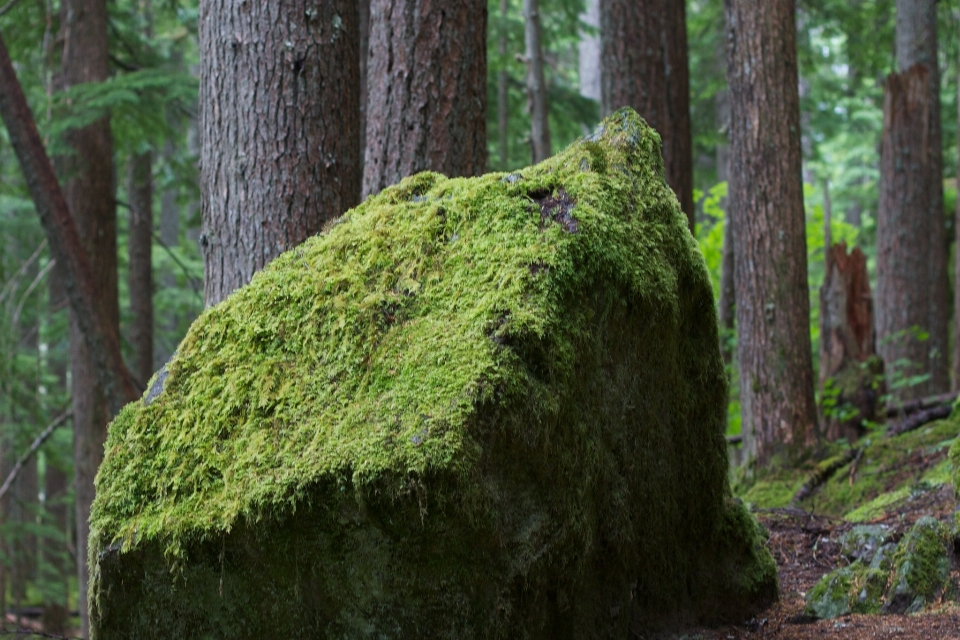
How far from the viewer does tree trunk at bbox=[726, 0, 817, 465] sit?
7.16 m

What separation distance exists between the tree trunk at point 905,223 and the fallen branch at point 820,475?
527 centimetres

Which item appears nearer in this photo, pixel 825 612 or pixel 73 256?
pixel 825 612

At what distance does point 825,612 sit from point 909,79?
10.2 m

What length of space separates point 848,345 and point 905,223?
4.62m

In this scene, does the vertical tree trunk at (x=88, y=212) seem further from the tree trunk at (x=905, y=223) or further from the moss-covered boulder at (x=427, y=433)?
the tree trunk at (x=905, y=223)

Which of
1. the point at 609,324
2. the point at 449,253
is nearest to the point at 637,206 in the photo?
the point at 609,324

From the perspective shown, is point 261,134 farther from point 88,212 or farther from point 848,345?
point 848,345

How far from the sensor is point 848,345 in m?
8.52

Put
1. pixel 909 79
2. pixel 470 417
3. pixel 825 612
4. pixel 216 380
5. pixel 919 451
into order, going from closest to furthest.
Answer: pixel 470 417 < pixel 216 380 < pixel 825 612 < pixel 919 451 < pixel 909 79

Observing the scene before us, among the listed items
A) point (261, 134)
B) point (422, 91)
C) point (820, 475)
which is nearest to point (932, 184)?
point (820, 475)

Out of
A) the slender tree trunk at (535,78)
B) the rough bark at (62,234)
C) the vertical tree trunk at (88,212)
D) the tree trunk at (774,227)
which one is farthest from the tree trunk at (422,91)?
the vertical tree trunk at (88,212)

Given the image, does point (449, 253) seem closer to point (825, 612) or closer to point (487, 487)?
point (487, 487)

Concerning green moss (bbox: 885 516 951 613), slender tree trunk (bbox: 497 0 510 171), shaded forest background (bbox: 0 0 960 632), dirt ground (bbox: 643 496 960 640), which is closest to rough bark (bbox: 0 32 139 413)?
shaded forest background (bbox: 0 0 960 632)

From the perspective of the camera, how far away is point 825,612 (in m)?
3.60
